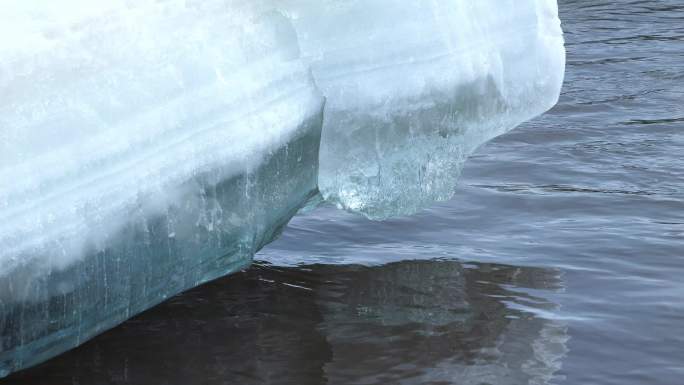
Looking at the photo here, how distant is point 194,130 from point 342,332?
0.87 metres

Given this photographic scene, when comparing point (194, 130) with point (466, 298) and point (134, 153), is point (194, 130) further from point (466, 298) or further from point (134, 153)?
point (466, 298)

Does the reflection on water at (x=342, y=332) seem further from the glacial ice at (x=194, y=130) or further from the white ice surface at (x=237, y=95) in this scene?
the white ice surface at (x=237, y=95)

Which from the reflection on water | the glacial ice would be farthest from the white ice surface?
the reflection on water

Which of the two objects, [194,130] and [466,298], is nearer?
[194,130]

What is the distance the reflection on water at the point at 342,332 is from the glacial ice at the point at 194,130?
0.73 feet

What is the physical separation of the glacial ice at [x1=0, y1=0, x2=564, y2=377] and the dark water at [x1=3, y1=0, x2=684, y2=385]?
0.28 meters

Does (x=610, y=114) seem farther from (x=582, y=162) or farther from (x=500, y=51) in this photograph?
(x=500, y=51)

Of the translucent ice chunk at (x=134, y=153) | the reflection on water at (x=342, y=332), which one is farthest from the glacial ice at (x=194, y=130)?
the reflection on water at (x=342, y=332)

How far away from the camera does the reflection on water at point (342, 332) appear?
3568mm

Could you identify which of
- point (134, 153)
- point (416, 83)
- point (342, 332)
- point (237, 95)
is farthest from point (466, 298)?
point (134, 153)

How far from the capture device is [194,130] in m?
3.53

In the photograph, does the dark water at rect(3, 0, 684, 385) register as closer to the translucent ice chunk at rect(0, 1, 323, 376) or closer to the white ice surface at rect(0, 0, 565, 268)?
the translucent ice chunk at rect(0, 1, 323, 376)

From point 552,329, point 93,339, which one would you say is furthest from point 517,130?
point 93,339

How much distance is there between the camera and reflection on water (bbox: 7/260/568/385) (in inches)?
140
